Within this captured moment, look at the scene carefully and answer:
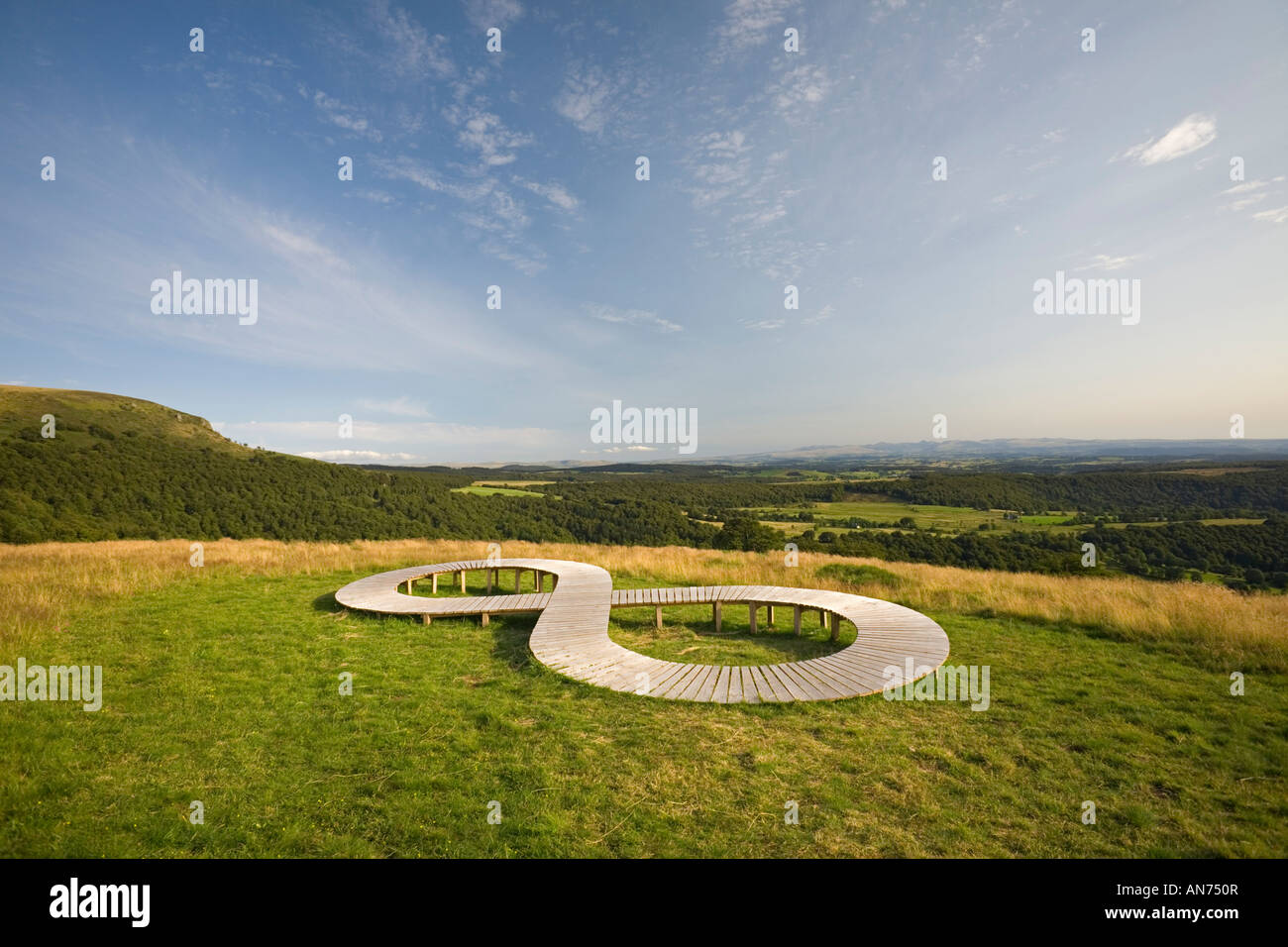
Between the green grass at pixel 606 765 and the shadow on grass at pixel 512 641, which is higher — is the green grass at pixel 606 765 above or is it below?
above

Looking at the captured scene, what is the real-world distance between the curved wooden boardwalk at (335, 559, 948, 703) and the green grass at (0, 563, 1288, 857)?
11.8 inches

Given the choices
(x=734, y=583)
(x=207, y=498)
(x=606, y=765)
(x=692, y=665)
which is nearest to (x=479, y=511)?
(x=207, y=498)

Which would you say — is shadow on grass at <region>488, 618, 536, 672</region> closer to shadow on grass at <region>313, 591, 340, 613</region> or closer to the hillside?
shadow on grass at <region>313, 591, 340, 613</region>

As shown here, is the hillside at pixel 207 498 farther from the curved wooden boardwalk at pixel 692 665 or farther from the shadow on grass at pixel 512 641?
the shadow on grass at pixel 512 641

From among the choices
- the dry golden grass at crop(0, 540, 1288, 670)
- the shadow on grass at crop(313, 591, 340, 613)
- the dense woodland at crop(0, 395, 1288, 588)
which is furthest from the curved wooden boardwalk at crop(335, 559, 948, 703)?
the dense woodland at crop(0, 395, 1288, 588)

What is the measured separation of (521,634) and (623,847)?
550cm

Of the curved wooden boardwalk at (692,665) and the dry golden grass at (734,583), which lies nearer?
the curved wooden boardwalk at (692,665)

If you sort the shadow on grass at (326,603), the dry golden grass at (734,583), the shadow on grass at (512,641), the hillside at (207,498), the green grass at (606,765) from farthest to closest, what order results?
the hillside at (207,498) < the shadow on grass at (326,603) < the dry golden grass at (734,583) < the shadow on grass at (512,641) < the green grass at (606,765)

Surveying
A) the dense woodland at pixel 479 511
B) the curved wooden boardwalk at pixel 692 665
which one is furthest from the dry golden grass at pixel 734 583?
the dense woodland at pixel 479 511

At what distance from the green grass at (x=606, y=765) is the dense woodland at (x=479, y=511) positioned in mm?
13769

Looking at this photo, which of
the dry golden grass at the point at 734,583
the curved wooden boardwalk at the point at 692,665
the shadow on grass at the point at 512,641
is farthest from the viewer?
the dry golden grass at the point at 734,583

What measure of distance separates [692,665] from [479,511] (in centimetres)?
4327

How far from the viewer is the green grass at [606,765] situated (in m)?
3.30

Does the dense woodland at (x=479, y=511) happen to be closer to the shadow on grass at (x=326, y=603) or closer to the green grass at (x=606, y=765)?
the green grass at (x=606, y=765)
